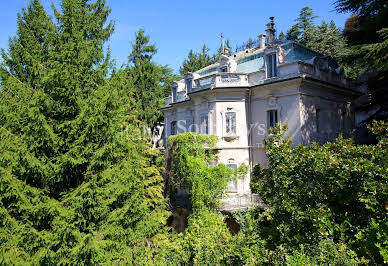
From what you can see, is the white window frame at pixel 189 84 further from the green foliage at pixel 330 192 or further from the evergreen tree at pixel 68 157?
the green foliage at pixel 330 192

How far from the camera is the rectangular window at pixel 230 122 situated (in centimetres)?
2004

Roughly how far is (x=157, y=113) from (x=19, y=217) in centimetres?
1884

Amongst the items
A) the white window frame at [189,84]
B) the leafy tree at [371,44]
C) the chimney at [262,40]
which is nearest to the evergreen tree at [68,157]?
the leafy tree at [371,44]

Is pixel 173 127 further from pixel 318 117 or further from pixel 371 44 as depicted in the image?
pixel 371 44

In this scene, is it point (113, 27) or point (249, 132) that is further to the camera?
point (249, 132)

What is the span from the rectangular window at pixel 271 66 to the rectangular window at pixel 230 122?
354 cm

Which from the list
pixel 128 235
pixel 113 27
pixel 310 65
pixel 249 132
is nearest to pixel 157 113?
pixel 249 132

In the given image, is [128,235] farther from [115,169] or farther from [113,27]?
[113,27]

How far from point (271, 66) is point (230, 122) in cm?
456

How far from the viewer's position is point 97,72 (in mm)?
9562

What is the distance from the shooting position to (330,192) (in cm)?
782

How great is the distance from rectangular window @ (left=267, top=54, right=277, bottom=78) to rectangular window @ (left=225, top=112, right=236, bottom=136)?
3.54m

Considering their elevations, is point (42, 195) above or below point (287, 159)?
below

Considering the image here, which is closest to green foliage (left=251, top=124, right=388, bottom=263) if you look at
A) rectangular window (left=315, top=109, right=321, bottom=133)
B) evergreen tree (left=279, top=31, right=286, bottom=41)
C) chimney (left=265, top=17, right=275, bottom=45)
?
rectangular window (left=315, top=109, right=321, bottom=133)
